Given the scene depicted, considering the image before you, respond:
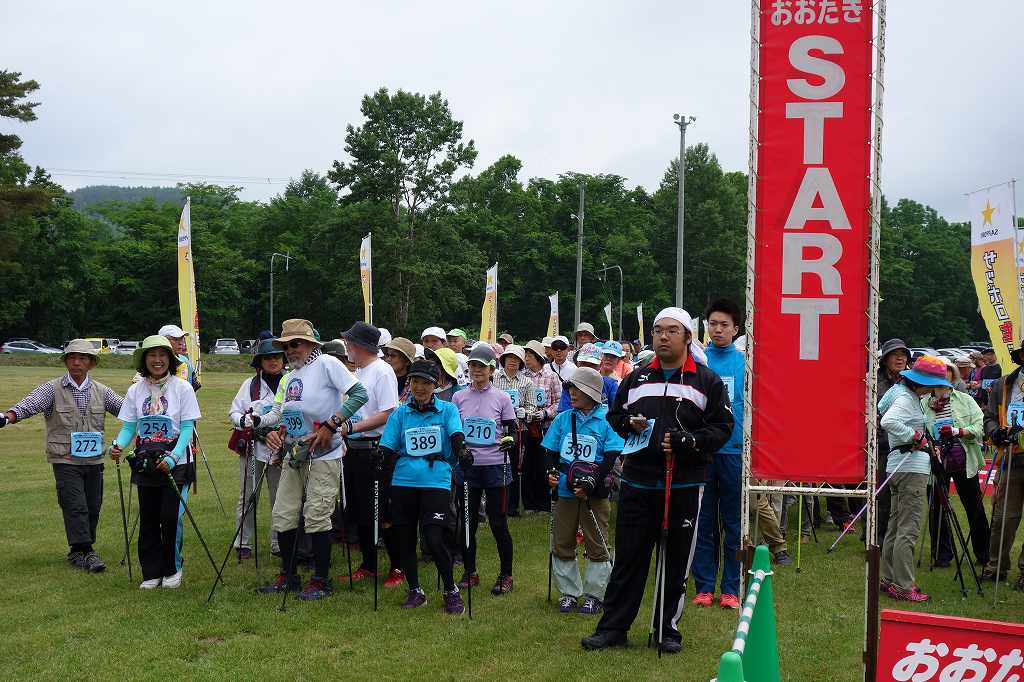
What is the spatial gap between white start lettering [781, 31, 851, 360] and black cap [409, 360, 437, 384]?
315 centimetres

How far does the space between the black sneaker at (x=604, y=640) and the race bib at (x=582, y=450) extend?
55.0 inches

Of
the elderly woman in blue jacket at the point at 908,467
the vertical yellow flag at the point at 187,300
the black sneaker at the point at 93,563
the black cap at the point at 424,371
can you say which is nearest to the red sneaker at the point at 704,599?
the elderly woman in blue jacket at the point at 908,467

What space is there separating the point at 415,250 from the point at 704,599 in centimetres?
5619

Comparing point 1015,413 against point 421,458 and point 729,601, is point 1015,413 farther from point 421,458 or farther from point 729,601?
point 421,458

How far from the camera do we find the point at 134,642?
6598 mm

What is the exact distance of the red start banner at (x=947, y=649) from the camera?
4.32 meters

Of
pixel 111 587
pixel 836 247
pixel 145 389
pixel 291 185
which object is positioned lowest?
pixel 111 587

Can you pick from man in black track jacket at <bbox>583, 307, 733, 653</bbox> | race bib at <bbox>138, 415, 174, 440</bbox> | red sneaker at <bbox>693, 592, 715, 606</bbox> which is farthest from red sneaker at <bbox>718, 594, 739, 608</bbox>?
race bib at <bbox>138, 415, 174, 440</bbox>

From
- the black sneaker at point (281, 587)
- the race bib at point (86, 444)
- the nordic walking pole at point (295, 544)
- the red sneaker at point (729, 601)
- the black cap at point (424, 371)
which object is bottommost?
the black sneaker at point (281, 587)

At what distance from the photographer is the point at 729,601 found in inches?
296

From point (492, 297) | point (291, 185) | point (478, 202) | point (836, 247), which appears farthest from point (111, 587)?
point (291, 185)

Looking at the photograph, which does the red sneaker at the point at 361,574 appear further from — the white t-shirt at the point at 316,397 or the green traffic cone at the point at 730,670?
the green traffic cone at the point at 730,670

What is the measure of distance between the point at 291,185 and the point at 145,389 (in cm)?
10867

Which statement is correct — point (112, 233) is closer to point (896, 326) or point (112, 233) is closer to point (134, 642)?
point (896, 326)
